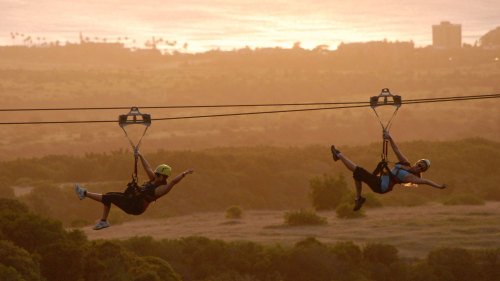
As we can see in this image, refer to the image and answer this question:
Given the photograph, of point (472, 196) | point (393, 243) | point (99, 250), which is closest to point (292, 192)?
point (472, 196)

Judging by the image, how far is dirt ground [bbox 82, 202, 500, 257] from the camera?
84812 mm

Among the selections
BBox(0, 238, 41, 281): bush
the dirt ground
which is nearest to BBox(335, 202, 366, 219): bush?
the dirt ground

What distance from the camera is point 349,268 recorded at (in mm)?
70125

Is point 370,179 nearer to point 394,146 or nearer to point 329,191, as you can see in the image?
point 394,146

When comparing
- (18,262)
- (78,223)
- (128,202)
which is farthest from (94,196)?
(78,223)

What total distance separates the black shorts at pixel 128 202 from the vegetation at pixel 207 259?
93.3 feet

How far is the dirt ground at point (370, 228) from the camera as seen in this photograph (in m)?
84.8

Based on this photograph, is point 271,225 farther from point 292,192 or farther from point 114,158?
point 114,158

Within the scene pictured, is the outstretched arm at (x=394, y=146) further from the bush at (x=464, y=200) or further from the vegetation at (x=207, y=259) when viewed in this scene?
the bush at (x=464, y=200)

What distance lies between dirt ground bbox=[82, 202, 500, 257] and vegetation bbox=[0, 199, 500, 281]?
7.87 meters

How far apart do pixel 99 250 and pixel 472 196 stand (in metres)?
63.8

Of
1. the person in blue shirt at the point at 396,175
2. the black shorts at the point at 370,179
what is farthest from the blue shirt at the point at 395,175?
the black shorts at the point at 370,179

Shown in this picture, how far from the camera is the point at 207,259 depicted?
233 ft

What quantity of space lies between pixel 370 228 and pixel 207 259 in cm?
2711
